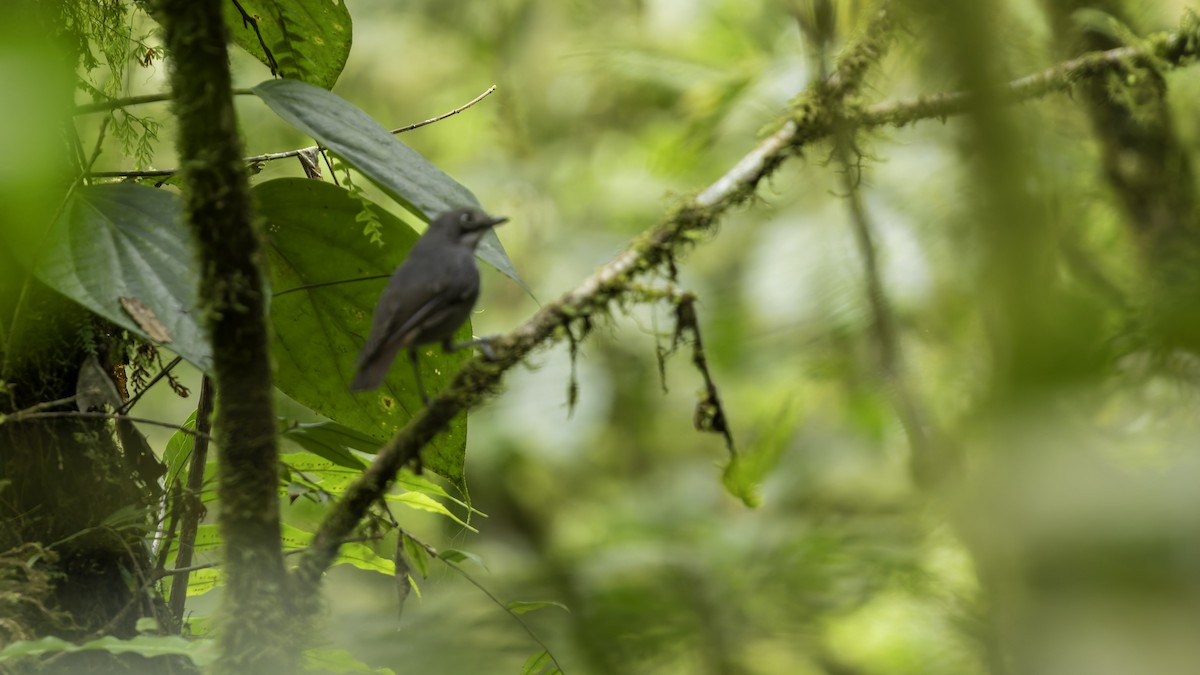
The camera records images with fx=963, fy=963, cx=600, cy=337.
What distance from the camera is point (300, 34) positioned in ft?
5.34

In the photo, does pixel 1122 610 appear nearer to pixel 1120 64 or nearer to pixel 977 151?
pixel 977 151

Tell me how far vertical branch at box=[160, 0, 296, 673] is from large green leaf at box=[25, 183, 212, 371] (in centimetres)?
9

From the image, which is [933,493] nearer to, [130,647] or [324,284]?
[130,647]

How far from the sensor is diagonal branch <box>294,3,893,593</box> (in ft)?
3.57

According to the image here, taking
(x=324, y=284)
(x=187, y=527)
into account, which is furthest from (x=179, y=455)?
(x=324, y=284)

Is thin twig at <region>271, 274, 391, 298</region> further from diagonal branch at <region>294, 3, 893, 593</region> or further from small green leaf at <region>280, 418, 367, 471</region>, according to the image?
diagonal branch at <region>294, 3, 893, 593</region>

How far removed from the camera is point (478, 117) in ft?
22.5

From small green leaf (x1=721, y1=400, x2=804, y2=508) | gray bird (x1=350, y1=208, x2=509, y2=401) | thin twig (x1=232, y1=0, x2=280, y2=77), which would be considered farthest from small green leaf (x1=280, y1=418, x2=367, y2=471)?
small green leaf (x1=721, y1=400, x2=804, y2=508)

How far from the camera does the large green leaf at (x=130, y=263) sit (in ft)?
3.56

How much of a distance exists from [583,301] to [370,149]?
1.14 feet

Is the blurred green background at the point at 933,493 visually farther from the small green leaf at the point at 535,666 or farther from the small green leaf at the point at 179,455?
the small green leaf at the point at 179,455

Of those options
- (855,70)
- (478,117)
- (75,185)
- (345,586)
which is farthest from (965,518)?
(478,117)

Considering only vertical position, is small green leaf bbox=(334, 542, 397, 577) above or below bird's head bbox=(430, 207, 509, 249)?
below

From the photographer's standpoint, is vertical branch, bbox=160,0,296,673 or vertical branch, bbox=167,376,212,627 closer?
vertical branch, bbox=160,0,296,673
